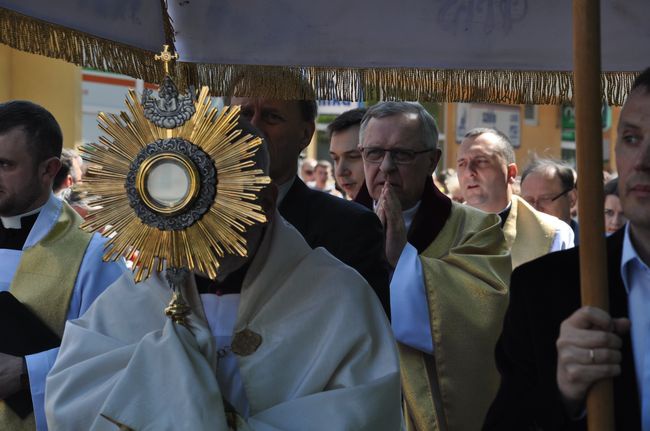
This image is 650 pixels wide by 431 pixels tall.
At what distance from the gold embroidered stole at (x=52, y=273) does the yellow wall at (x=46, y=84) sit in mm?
8866

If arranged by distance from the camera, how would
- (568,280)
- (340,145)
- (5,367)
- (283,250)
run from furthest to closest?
(340,145) < (5,367) < (283,250) < (568,280)

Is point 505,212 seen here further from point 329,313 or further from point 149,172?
point 149,172

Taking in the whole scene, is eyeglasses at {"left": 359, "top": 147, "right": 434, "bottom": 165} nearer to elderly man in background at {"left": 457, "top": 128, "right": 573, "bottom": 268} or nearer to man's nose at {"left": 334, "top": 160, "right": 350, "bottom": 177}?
man's nose at {"left": 334, "top": 160, "right": 350, "bottom": 177}

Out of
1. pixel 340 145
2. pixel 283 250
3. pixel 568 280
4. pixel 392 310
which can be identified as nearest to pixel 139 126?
pixel 283 250

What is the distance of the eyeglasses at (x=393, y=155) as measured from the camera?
4.04m

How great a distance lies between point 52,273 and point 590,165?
2.04m

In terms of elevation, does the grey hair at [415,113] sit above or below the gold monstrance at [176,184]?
above

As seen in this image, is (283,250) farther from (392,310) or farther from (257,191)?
(392,310)

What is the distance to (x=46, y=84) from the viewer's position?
12.6m

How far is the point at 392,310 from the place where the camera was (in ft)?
12.3

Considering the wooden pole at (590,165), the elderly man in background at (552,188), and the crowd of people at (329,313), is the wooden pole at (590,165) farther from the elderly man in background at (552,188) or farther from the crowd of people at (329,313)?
the elderly man in background at (552,188)

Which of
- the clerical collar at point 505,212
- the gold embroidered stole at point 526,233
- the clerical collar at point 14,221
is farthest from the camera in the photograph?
the clerical collar at point 505,212

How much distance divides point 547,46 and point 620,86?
0.86 feet

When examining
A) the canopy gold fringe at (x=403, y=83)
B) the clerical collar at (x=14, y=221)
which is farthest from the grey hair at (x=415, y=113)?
the clerical collar at (x=14, y=221)
